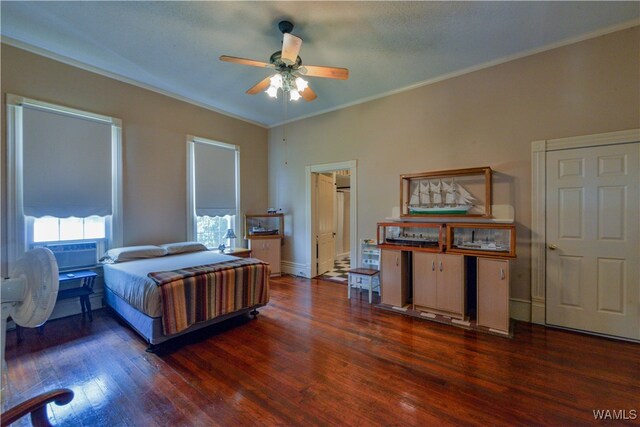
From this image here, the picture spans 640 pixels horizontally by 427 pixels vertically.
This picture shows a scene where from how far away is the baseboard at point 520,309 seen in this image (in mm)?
3213

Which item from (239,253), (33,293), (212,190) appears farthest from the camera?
(212,190)

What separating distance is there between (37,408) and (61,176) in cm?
331

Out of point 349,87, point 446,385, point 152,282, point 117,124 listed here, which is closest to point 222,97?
point 117,124

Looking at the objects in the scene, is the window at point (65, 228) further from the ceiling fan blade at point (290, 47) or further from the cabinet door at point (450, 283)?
the cabinet door at point (450, 283)

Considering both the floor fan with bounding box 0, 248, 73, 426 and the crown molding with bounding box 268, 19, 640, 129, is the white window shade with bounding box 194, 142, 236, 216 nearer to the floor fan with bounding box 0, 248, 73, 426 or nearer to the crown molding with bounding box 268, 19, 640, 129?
the crown molding with bounding box 268, 19, 640, 129

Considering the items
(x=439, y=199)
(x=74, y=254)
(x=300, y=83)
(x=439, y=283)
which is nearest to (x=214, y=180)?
(x=74, y=254)

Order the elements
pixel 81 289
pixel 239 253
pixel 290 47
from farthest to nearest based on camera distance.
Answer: pixel 239 253, pixel 81 289, pixel 290 47

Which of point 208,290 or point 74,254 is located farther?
point 74,254

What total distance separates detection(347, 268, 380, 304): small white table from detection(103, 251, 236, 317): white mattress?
1.85 meters

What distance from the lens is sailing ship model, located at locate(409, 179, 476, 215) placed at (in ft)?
11.5

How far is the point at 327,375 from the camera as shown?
2215 mm

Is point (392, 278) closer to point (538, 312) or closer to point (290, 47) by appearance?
point (538, 312)

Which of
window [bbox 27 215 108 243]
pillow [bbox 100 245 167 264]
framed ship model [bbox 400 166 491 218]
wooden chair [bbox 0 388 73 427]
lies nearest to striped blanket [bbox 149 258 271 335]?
pillow [bbox 100 245 167 264]

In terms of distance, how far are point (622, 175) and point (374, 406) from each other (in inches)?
131
